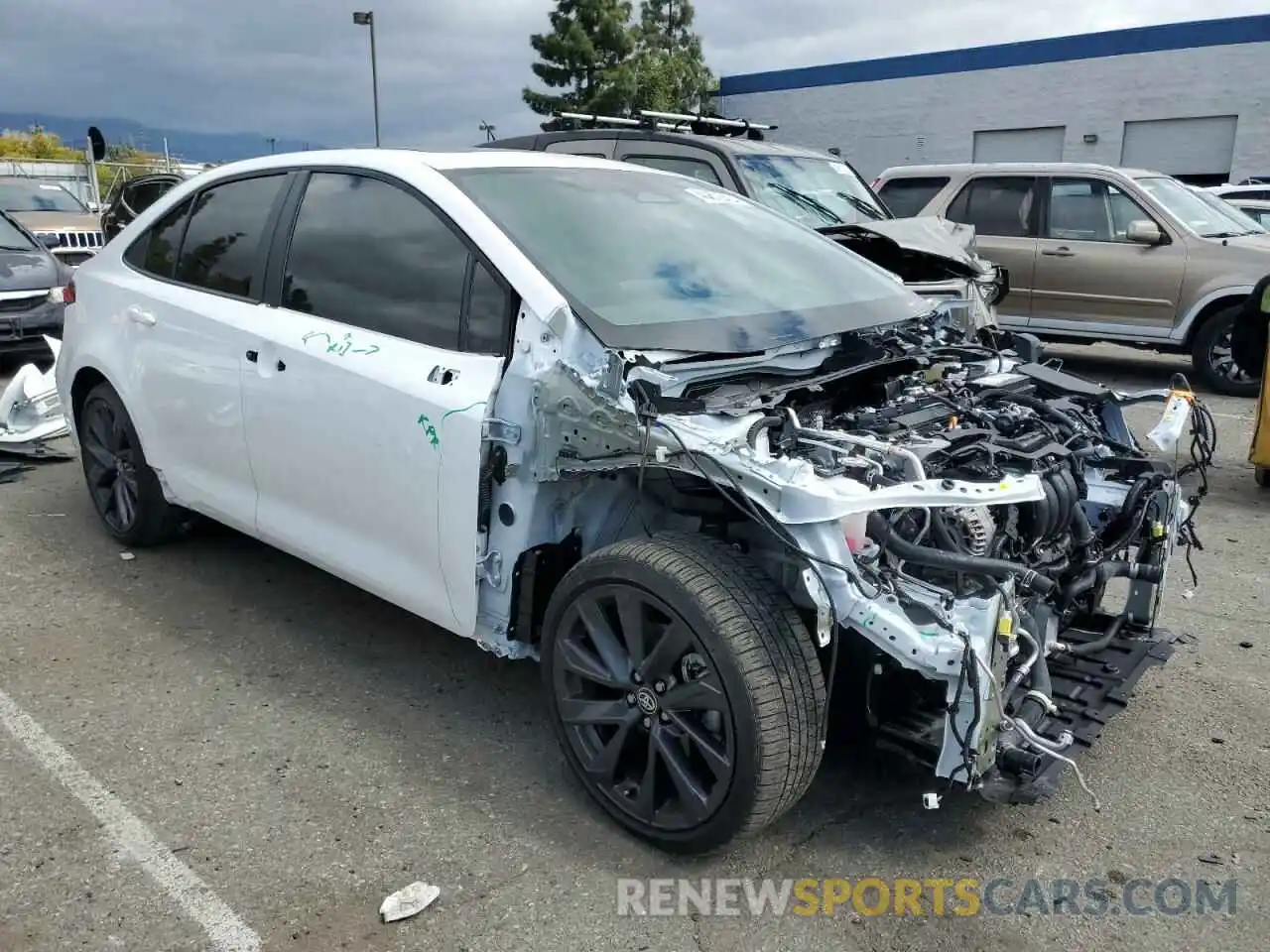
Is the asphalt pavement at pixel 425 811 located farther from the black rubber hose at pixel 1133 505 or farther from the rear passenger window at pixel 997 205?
the rear passenger window at pixel 997 205

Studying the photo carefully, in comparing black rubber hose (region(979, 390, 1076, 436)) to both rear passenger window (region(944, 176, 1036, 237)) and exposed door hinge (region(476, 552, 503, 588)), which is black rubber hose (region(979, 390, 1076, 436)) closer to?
exposed door hinge (region(476, 552, 503, 588))

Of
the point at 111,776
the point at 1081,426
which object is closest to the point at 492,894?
the point at 111,776

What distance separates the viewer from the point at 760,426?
9.25 feet

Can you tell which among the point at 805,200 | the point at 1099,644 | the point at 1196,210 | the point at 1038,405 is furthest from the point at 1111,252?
the point at 1099,644

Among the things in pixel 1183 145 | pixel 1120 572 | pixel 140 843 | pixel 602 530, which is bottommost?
pixel 140 843

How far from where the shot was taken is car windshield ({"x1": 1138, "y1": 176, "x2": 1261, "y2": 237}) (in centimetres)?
944

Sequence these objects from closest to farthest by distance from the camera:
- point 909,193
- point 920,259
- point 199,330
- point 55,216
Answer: point 199,330 < point 920,259 < point 909,193 < point 55,216

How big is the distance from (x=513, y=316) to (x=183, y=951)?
181 centimetres

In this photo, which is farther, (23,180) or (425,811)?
(23,180)

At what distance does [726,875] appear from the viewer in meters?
2.78

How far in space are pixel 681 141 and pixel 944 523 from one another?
5.62 metres

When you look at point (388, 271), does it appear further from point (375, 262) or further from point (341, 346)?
point (341, 346)

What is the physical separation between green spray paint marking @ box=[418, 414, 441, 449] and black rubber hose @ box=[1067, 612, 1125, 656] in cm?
201

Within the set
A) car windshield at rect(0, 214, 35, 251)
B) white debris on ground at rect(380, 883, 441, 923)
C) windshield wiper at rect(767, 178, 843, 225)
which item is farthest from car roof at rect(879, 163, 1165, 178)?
white debris on ground at rect(380, 883, 441, 923)
